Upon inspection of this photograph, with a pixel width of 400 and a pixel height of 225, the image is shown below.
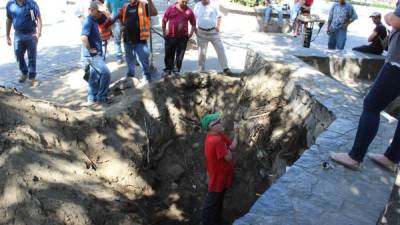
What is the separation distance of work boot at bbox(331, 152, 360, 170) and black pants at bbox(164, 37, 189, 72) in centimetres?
474

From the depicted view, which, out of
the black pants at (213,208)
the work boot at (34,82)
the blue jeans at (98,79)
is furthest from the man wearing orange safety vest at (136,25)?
the black pants at (213,208)

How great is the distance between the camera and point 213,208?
5.72m

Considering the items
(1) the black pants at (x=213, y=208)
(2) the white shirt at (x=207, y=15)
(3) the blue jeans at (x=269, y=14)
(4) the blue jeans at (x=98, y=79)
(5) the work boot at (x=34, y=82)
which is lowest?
(1) the black pants at (x=213, y=208)

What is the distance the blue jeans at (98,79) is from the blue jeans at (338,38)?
6324 millimetres

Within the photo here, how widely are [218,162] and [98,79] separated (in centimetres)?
320

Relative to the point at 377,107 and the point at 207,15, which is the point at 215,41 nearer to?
the point at 207,15

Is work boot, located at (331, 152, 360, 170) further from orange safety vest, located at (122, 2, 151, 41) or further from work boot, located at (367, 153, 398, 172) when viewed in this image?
orange safety vest, located at (122, 2, 151, 41)

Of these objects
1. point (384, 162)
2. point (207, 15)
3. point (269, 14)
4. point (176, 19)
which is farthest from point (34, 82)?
point (269, 14)

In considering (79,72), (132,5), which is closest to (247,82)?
(132,5)

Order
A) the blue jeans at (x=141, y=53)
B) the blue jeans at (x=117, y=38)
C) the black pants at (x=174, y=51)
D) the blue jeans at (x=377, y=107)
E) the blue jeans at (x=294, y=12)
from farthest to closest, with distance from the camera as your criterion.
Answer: the blue jeans at (x=294, y=12) → the blue jeans at (x=117, y=38) → the black pants at (x=174, y=51) → the blue jeans at (x=141, y=53) → the blue jeans at (x=377, y=107)

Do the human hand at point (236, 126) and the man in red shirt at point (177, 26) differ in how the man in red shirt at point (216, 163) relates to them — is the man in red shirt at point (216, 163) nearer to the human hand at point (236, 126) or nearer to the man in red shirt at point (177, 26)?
the human hand at point (236, 126)

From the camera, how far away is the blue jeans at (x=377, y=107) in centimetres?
348

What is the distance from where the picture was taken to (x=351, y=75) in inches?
328

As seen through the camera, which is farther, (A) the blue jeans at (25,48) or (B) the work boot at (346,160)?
(A) the blue jeans at (25,48)
